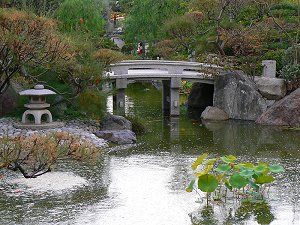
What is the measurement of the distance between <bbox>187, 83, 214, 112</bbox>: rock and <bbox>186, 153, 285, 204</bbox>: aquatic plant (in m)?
13.0

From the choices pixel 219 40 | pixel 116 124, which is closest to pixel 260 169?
pixel 116 124

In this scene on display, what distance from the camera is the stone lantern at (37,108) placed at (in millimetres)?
16966

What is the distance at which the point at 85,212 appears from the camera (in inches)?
419

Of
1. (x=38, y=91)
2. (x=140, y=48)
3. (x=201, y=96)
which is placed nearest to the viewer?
(x=38, y=91)

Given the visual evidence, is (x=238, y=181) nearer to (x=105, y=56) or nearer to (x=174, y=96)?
(x=105, y=56)

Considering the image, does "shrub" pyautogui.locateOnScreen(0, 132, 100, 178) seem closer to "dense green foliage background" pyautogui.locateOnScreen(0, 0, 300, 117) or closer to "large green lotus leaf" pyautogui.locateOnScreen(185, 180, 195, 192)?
"large green lotus leaf" pyautogui.locateOnScreen(185, 180, 195, 192)

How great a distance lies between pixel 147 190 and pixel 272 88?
10667mm

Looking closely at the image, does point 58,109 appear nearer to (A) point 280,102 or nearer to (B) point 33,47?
(B) point 33,47

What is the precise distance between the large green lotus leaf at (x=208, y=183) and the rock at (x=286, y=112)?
9.91 m

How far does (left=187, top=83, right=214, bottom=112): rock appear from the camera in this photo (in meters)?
24.9

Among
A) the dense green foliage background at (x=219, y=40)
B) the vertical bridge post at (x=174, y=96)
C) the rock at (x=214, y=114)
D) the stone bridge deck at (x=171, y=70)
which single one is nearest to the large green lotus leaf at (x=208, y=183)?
the dense green foliage background at (x=219, y=40)

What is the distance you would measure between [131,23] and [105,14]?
1089 centimetres

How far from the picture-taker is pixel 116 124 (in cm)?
1870

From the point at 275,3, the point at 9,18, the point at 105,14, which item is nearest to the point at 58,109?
the point at 9,18
